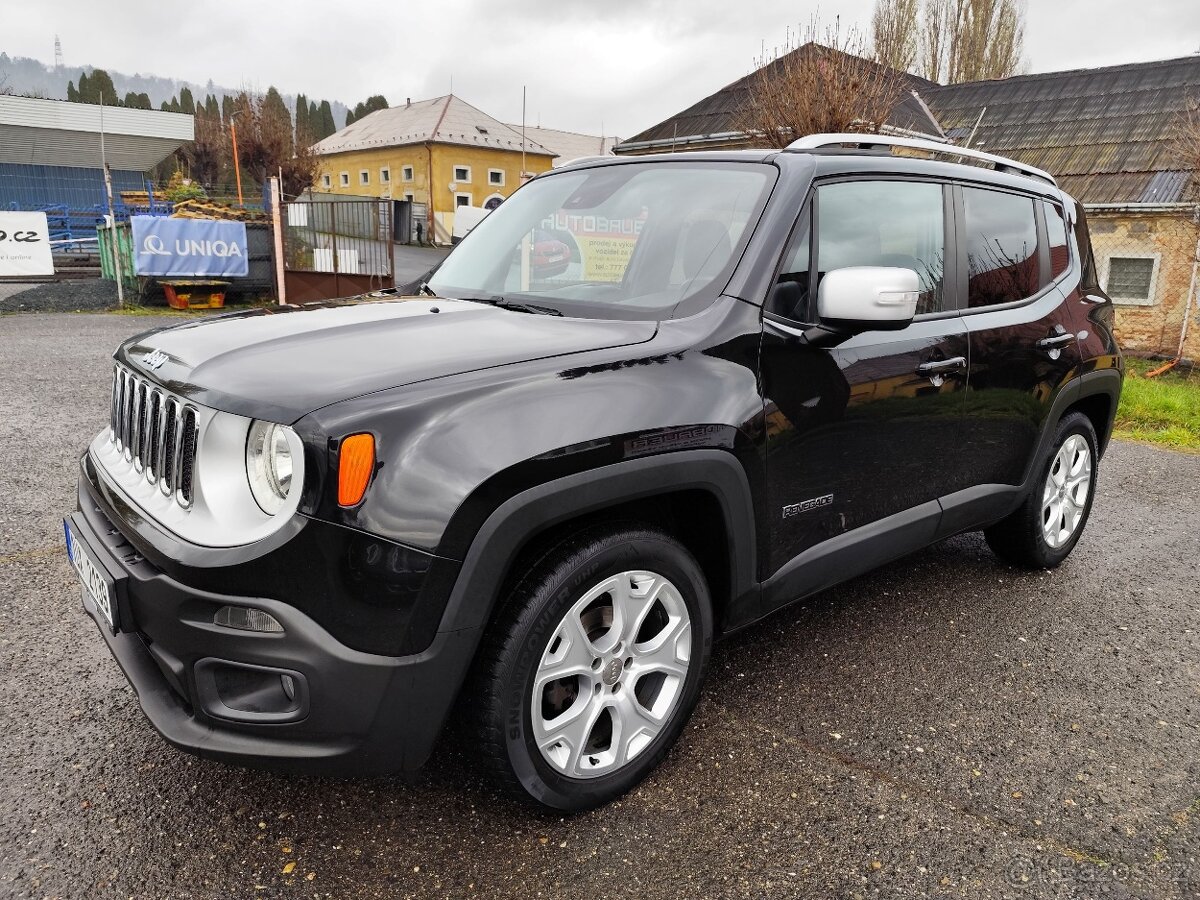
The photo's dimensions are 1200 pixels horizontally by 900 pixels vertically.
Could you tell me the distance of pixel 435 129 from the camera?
53.5 meters

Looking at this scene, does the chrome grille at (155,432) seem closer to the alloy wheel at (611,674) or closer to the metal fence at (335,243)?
the alloy wheel at (611,674)

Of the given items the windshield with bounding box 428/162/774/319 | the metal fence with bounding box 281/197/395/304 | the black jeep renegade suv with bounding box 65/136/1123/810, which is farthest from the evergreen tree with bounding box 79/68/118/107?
the black jeep renegade suv with bounding box 65/136/1123/810

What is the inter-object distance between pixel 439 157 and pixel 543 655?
54.9 meters

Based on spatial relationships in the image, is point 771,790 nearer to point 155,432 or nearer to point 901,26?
point 155,432

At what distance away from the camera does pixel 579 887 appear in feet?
7.17

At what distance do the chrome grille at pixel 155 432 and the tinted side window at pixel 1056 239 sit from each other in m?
3.65

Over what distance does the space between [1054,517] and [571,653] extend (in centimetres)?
305

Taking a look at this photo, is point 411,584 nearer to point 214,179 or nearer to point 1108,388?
point 1108,388

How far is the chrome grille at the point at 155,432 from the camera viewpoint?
85.3 inches

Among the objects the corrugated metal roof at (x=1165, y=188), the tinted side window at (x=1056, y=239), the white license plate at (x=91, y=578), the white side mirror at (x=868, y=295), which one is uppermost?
the corrugated metal roof at (x=1165, y=188)

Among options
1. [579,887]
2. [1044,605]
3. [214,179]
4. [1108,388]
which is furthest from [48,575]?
[214,179]

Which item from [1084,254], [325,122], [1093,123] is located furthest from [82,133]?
[325,122]

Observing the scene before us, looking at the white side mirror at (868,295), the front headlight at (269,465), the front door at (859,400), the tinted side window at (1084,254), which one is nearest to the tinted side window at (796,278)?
the front door at (859,400)

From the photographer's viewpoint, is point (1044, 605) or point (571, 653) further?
point (1044, 605)
